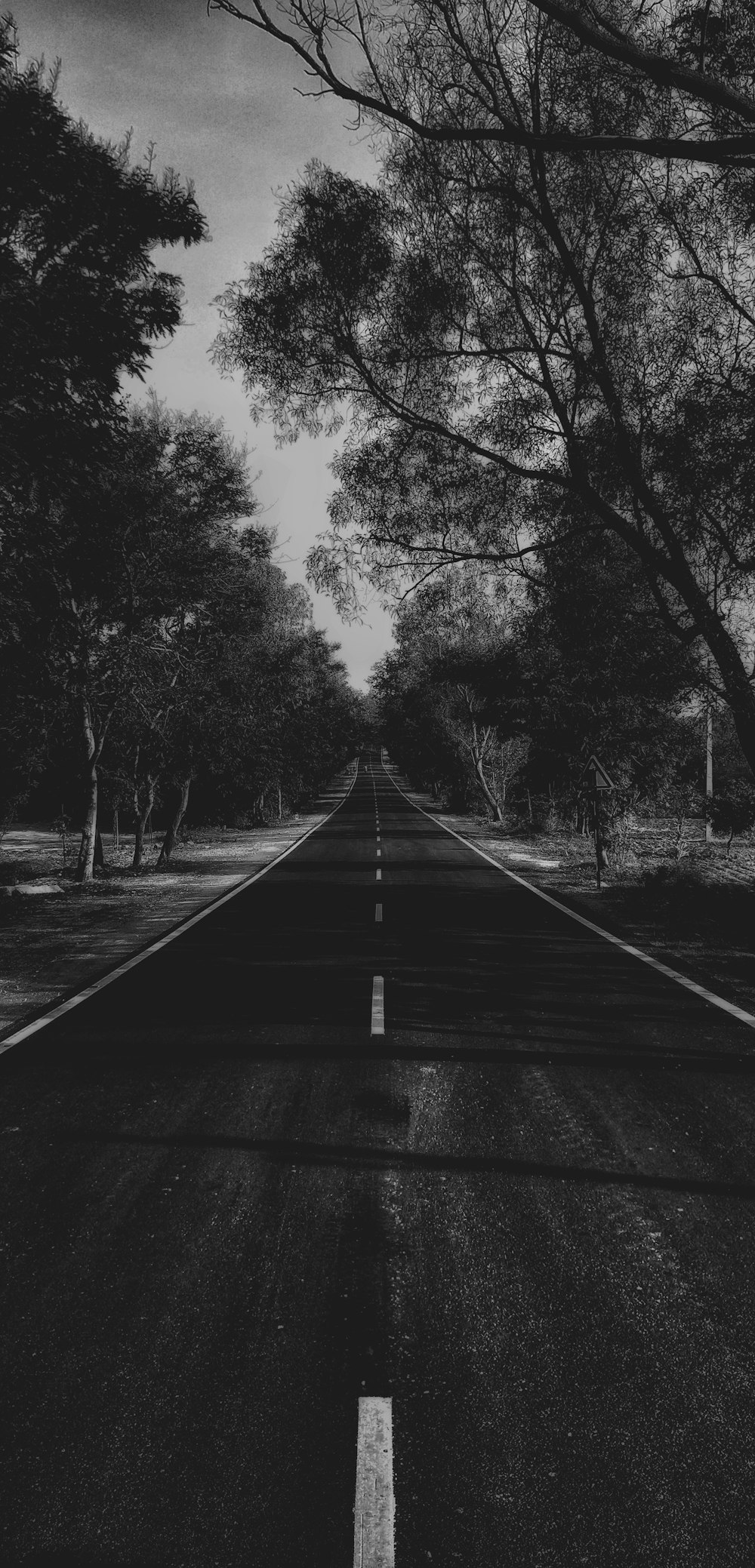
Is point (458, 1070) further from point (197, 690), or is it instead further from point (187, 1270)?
point (197, 690)

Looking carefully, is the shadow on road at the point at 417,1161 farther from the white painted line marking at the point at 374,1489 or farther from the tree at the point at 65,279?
the tree at the point at 65,279

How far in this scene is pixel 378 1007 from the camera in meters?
7.35

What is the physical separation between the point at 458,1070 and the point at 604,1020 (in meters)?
1.84

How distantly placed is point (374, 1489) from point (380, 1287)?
3.17 feet

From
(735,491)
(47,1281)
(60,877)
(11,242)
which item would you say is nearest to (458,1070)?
(47,1281)

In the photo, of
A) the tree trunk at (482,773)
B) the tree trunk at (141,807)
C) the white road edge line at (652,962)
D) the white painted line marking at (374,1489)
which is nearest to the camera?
the white painted line marking at (374,1489)

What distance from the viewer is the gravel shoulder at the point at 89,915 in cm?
831

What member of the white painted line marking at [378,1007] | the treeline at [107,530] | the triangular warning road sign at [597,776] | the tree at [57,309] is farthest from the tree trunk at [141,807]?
the white painted line marking at [378,1007]

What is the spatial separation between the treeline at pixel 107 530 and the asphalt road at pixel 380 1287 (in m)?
6.56

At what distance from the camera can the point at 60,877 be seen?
2170 cm

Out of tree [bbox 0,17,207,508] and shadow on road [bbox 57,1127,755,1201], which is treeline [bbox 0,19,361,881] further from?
shadow on road [bbox 57,1127,755,1201]

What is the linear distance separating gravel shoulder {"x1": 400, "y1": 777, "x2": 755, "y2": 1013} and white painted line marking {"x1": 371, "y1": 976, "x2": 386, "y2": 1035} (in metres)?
3.37

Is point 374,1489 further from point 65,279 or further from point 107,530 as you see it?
point 107,530

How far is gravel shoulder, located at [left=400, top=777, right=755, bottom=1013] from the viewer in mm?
9227
